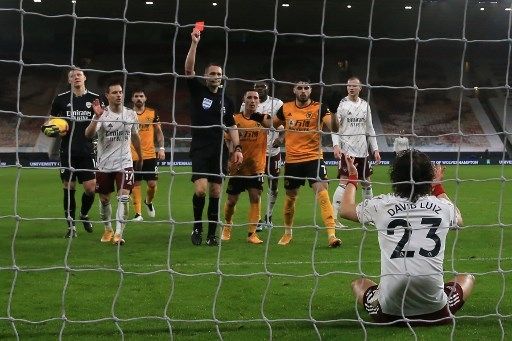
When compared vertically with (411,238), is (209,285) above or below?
below

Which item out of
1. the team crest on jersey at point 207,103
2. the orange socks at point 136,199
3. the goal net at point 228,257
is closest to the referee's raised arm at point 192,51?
the goal net at point 228,257

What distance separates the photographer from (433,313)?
468 cm

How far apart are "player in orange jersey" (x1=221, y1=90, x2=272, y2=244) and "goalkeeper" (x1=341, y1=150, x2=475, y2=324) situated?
3749mm

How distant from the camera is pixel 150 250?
8.01 metres

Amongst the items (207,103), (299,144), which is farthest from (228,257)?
(299,144)

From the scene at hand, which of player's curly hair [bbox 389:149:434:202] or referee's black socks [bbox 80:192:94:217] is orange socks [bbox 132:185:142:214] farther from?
player's curly hair [bbox 389:149:434:202]

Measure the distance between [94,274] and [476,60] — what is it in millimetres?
30288

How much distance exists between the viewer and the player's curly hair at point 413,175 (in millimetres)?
4629

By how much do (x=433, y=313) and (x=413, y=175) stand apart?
2.72 ft

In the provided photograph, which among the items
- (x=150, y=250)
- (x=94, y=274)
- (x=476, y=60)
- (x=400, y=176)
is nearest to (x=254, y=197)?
(x=150, y=250)

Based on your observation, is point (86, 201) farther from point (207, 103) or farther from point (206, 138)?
point (207, 103)

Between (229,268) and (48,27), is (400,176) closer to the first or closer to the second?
(229,268)

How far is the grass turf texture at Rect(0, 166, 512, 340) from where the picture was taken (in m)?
4.58

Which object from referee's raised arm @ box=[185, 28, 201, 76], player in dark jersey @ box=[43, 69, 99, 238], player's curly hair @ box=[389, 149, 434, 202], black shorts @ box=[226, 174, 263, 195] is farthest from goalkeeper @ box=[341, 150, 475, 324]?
player in dark jersey @ box=[43, 69, 99, 238]
